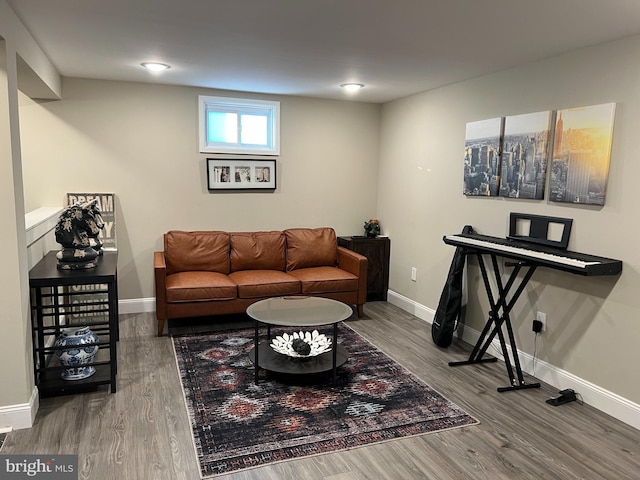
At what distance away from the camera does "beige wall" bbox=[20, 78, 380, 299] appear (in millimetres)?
4484

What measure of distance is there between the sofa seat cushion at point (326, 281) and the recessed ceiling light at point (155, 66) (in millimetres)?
2251

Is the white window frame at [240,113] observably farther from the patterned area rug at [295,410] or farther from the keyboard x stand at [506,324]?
the keyboard x stand at [506,324]

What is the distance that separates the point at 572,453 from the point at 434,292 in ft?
7.44

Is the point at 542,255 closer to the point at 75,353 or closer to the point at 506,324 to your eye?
the point at 506,324

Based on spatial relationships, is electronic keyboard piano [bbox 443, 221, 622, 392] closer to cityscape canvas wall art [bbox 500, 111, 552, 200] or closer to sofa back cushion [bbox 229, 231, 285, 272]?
cityscape canvas wall art [bbox 500, 111, 552, 200]

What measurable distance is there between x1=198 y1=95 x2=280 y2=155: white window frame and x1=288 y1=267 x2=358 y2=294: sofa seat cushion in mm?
1413

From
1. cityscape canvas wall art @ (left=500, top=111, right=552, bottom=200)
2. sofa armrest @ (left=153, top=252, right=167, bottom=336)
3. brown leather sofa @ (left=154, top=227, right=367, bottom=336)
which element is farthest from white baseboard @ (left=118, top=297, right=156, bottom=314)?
cityscape canvas wall art @ (left=500, top=111, right=552, bottom=200)

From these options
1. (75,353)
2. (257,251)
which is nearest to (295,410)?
(75,353)

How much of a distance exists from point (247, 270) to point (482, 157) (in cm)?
254

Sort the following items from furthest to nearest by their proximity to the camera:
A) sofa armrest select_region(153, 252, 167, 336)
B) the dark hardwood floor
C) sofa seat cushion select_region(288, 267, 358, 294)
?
sofa seat cushion select_region(288, 267, 358, 294) < sofa armrest select_region(153, 252, 167, 336) < the dark hardwood floor

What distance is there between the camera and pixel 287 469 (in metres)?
2.39

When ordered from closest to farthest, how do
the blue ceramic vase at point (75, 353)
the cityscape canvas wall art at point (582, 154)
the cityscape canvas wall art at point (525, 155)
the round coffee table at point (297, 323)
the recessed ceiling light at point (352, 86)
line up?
1. the cityscape canvas wall art at point (582, 154)
2. the blue ceramic vase at point (75, 353)
3. the round coffee table at point (297, 323)
4. the cityscape canvas wall art at point (525, 155)
5. the recessed ceiling light at point (352, 86)

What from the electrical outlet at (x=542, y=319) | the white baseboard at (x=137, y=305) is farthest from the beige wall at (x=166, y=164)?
the electrical outlet at (x=542, y=319)

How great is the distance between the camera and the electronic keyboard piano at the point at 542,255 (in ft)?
9.24
